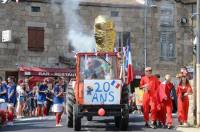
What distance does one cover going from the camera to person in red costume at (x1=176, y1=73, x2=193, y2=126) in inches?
789

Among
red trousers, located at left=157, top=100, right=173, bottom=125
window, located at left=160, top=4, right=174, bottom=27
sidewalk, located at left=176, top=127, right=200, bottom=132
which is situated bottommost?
sidewalk, located at left=176, top=127, right=200, bottom=132

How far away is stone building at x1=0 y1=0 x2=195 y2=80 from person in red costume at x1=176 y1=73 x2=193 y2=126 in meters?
19.1

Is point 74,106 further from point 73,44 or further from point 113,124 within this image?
point 73,44

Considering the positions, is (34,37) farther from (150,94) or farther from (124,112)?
(124,112)

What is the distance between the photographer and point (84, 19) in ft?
131

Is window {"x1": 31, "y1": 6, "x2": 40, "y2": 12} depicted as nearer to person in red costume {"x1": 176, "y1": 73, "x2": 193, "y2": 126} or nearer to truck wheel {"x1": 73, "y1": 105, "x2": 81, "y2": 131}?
person in red costume {"x1": 176, "y1": 73, "x2": 193, "y2": 126}

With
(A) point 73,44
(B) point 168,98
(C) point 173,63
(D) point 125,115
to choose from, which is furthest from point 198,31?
(C) point 173,63

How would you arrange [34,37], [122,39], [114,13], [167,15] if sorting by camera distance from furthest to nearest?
[167,15] < [114,13] < [122,39] < [34,37]

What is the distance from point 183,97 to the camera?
20.2 metres

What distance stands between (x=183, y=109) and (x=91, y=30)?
65.8ft

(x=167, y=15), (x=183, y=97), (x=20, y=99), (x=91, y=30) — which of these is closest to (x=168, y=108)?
(x=183, y=97)

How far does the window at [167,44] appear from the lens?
137 ft

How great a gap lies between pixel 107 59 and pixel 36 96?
29.2 feet

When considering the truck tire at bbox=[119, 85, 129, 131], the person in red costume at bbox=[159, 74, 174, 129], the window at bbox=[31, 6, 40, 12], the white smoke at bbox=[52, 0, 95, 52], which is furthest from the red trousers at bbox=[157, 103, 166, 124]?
the window at bbox=[31, 6, 40, 12]
